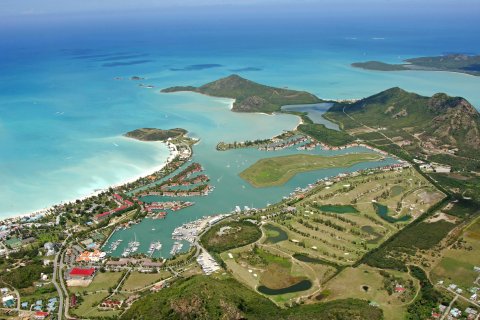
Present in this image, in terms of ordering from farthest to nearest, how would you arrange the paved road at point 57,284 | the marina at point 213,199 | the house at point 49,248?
the marina at point 213,199, the house at point 49,248, the paved road at point 57,284

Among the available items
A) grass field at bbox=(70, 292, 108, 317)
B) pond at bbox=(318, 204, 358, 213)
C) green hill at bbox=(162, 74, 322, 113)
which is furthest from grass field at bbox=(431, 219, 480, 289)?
green hill at bbox=(162, 74, 322, 113)

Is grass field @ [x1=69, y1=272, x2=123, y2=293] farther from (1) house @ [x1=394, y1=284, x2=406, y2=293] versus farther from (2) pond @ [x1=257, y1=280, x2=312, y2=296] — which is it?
(1) house @ [x1=394, y1=284, x2=406, y2=293]

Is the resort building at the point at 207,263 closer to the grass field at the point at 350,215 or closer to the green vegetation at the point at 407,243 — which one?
the grass field at the point at 350,215

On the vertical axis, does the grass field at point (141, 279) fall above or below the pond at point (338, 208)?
below

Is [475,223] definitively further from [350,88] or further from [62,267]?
[350,88]

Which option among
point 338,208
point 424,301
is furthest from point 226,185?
point 424,301

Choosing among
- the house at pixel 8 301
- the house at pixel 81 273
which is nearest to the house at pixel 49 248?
the house at pixel 81 273

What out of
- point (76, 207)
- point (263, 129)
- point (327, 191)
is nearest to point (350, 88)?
point (263, 129)

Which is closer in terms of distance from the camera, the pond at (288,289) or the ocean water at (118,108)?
the pond at (288,289)
